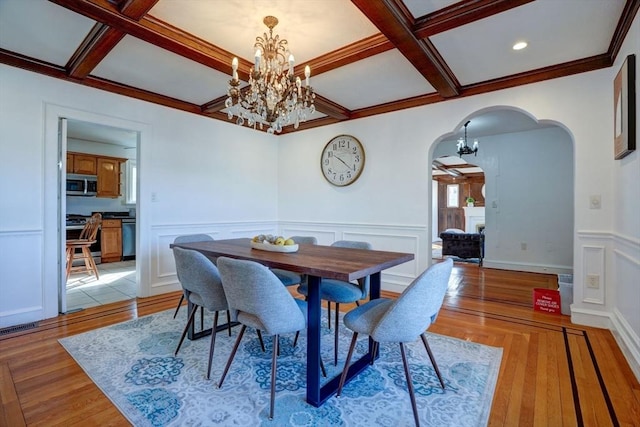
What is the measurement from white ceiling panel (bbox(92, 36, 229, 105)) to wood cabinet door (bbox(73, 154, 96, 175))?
360 cm

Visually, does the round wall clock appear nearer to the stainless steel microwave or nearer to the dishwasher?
the dishwasher

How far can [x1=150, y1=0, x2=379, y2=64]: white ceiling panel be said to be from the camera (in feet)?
6.73

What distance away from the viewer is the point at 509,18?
215 cm

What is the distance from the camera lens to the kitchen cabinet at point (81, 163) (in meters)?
5.85

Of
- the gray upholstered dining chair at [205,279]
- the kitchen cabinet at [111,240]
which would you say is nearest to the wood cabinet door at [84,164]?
the kitchen cabinet at [111,240]

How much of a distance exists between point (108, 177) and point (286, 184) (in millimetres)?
3931

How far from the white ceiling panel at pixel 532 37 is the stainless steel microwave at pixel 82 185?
6588 millimetres

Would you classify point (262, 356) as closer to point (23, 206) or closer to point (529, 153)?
point (23, 206)

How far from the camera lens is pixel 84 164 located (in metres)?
6.00

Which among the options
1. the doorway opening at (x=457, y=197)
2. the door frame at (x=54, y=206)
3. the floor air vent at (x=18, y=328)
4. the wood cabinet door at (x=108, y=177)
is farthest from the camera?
the doorway opening at (x=457, y=197)

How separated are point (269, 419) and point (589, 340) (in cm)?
267

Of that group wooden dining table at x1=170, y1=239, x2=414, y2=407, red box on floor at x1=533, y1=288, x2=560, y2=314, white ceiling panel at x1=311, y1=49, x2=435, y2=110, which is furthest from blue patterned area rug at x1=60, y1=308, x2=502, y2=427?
white ceiling panel at x1=311, y1=49, x2=435, y2=110

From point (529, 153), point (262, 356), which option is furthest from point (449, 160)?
point (262, 356)

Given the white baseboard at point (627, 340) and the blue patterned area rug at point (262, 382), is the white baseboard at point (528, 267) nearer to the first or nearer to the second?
the white baseboard at point (627, 340)
